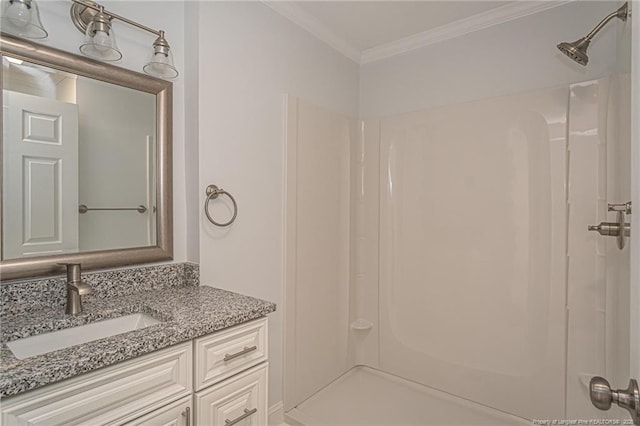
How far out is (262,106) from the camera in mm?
1856

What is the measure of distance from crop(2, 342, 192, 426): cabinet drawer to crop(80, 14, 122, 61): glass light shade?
108 centimetres

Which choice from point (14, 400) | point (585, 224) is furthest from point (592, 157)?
point (14, 400)

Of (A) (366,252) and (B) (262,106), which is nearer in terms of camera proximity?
(B) (262,106)

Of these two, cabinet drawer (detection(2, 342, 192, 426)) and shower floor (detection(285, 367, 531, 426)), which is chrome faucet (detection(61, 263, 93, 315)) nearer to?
cabinet drawer (detection(2, 342, 192, 426))

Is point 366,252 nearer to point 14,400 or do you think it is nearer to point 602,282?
point 602,282

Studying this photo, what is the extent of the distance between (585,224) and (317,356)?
1713 mm

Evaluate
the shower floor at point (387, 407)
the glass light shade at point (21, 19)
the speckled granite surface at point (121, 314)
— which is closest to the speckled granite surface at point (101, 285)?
the speckled granite surface at point (121, 314)

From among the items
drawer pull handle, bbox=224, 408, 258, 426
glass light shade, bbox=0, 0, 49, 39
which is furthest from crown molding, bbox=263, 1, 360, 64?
drawer pull handle, bbox=224, 408, 258, 426

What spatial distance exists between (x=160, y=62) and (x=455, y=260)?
6.37ft

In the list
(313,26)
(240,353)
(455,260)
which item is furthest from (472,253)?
(313,26)

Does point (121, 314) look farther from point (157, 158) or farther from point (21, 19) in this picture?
point (21, 19)

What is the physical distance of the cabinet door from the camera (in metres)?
0.96

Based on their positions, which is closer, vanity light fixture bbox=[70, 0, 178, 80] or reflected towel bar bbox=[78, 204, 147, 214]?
vanity light fixture bbox=[70, 0, 178, 80]

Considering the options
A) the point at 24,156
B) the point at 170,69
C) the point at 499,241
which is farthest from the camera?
the point at 499,241
